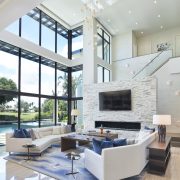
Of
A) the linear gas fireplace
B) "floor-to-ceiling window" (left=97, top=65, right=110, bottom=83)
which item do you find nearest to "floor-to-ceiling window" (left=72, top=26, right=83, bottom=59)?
"floor-to-ceiling window" (left=97, top=65, right=110, bottom=83)

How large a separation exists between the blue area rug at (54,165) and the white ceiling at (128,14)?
6940 mm

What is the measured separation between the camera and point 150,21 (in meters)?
11.5

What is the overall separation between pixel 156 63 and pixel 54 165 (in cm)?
759

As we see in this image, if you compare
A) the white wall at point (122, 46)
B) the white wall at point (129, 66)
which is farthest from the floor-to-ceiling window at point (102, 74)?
the white wall at point (122, 46)

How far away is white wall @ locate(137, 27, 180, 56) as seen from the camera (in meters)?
12.5

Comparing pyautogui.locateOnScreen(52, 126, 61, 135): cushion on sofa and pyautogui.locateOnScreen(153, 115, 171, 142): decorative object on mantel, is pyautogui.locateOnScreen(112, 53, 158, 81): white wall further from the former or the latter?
pyautogui.locateOnScreen(153, 115, 171, 142): decorative object on mantel

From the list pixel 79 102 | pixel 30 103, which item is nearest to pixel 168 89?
pixel 79 102

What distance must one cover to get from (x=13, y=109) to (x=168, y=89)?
26.0 ft

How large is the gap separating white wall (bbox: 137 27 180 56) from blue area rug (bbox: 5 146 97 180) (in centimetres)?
1007

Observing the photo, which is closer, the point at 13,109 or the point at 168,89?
the point at 13,109

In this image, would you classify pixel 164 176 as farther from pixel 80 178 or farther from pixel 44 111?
pixel 44 111

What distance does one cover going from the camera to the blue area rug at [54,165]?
4.28m

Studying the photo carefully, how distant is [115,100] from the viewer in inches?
385

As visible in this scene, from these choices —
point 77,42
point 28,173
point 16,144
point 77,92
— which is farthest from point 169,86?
point 28,173
